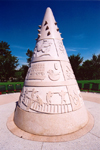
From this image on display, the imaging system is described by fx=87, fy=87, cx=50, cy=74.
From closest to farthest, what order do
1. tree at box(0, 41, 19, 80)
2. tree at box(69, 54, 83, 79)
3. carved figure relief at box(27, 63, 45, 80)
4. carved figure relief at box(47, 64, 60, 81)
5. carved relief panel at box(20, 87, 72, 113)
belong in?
carved relief panel at box(20, 87, 72, 113) → carved figure relief at box(47, 64, 60, 81) → carved figure relief at box(27, 63, 45, 80) → tree at box(0, 41, 19, 80) → tree at box(69, 54, 83, 79)

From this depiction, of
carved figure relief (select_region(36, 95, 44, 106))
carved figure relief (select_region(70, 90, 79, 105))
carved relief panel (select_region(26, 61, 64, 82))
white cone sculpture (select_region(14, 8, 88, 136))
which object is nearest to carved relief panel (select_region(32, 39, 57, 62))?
white cone sculpture (select_region(14, 8, 88, 136))

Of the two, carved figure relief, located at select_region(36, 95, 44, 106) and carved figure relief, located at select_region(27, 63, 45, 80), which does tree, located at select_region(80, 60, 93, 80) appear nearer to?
carved figure relief, located at select_region(27, 63, 45, 80)

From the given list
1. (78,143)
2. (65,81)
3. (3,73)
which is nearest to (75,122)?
(78,143)

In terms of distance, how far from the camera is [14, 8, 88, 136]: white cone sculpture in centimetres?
379

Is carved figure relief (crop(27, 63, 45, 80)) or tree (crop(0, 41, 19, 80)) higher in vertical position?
tree (crop(0, 41, 19, 80))

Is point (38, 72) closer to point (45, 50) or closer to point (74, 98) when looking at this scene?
point (45, 50)

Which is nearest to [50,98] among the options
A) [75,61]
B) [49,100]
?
[49,100]

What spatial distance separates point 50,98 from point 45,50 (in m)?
2.58

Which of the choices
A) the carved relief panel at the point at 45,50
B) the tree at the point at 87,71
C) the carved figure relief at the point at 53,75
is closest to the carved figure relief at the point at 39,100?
the carved figure relief at the point at 53,75

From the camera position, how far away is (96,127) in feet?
14.1

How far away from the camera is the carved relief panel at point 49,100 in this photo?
3.87m

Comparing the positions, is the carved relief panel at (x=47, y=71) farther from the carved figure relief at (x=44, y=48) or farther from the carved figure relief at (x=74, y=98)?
the carved figure relief at (x=74, y=98)

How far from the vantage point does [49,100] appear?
3928 millimetres

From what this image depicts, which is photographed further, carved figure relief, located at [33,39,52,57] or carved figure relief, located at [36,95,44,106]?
carved figure relief, located at [33,39,52,57]
